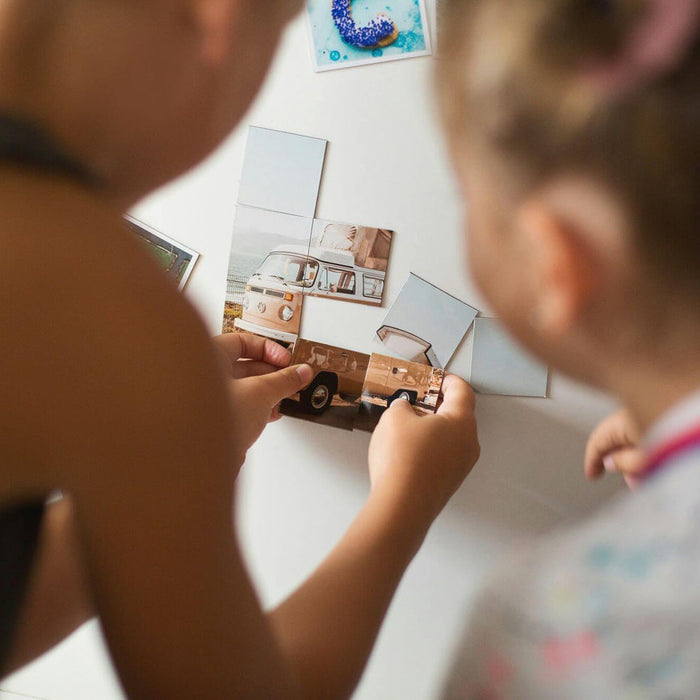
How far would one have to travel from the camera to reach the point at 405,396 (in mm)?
547

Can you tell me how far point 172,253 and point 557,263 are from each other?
0.47m

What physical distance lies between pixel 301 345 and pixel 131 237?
1.21ft

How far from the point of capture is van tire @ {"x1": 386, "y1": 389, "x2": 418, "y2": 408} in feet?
1.78

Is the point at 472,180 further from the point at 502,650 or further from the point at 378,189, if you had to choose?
the point at 378,189


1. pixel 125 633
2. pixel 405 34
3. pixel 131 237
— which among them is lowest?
pixel 125 633

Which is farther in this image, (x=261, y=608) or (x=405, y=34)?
(x=405, y=34)

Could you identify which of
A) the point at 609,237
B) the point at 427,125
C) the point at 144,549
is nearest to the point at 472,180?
the point at 609,237

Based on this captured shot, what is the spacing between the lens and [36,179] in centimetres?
19

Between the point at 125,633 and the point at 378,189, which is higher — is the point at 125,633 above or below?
below

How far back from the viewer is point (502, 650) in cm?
19

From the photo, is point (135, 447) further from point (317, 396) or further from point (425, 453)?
point (317, 396)

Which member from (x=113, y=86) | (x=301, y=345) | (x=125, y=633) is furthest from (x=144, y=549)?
(x=301, y=345)

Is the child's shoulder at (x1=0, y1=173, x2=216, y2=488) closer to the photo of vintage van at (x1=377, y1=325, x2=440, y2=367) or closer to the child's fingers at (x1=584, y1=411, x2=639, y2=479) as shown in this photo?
the child's fingers at (x1=584, y1=411, x2=639, y2=479)

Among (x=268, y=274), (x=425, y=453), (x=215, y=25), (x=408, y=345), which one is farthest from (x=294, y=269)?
(x=215, y=25)
